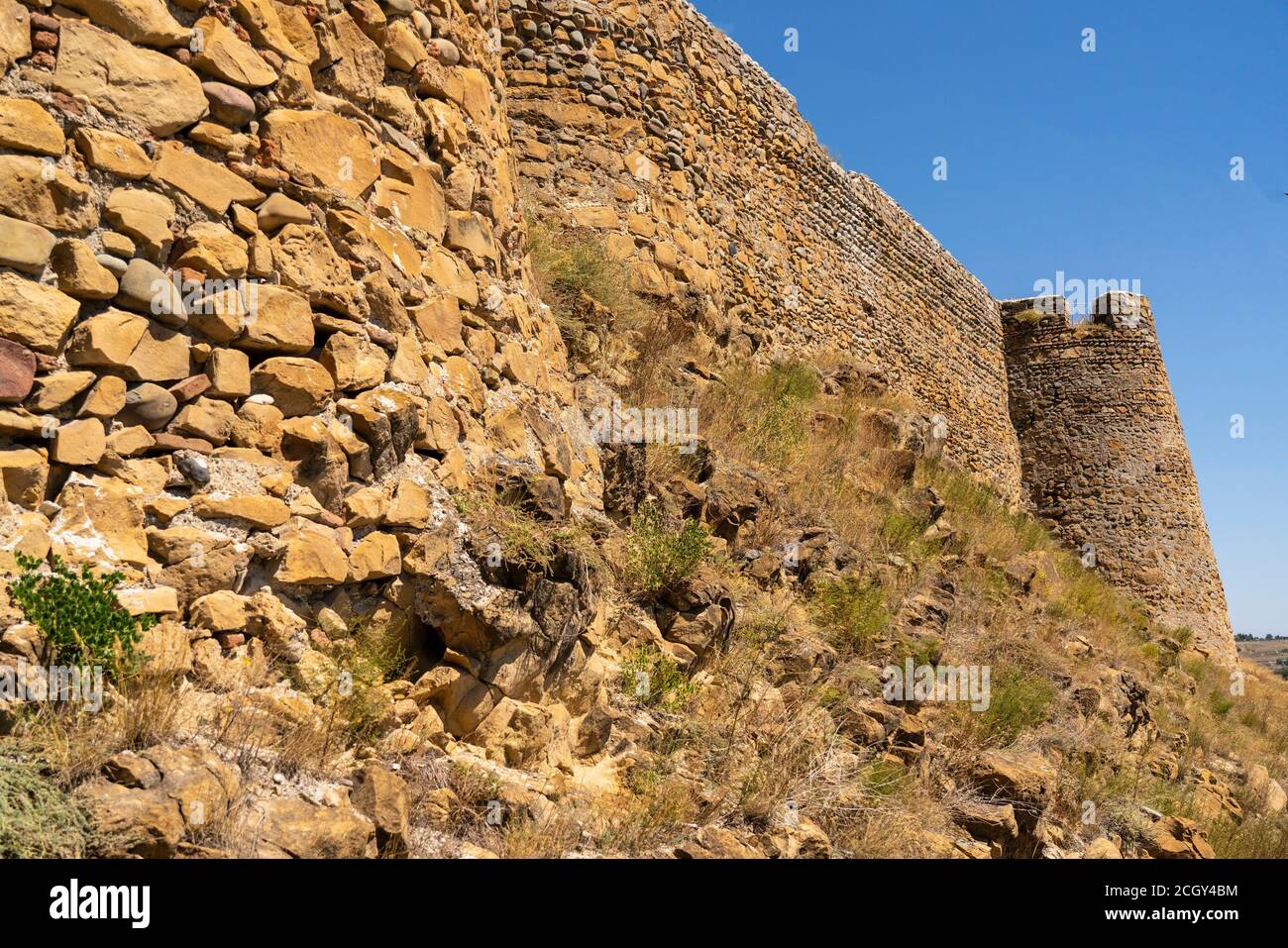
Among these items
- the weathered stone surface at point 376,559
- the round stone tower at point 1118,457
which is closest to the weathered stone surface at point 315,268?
the weathered stone surface at point 376,559

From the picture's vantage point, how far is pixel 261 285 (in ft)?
11.8

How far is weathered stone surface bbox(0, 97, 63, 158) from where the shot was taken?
2932 mm

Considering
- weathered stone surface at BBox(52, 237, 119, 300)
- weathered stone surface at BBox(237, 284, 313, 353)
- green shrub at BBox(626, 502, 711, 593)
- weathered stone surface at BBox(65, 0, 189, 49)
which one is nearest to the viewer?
weathered stone surface at BBox(52, 237, 119, 300)

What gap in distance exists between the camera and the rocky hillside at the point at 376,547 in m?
2.83

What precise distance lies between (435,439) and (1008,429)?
15548mm

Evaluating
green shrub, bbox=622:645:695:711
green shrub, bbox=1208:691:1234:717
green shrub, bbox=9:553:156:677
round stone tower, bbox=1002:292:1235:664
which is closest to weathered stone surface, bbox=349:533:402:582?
green shrub, bbox=9:553:156:677

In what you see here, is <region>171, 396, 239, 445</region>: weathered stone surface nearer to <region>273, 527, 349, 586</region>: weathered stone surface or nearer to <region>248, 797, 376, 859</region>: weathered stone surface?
<region>273, 527, 349, 586</region>: weathered stone surface

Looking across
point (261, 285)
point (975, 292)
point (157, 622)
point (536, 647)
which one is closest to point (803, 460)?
point (536, 647)

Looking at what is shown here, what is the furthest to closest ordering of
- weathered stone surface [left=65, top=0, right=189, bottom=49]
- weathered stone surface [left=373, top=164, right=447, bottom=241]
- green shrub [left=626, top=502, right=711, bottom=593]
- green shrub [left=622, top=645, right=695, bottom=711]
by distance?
1. green shrub [left=626, top=502, right=711, bottom=593]
2. green shrub [left=622, top=645, right=695, bottom=711]
3. weathered stone surface [left=373, top=164, right=447, bottom=241]
4. weathered stone surface [left=65, top=0, right=189, bottom=49]

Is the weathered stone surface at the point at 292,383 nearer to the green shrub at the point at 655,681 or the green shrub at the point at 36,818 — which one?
the green shrub at the point at 36,818

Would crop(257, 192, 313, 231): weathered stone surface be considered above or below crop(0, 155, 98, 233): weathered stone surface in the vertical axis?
above

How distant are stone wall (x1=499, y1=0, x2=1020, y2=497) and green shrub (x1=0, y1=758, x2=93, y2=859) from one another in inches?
255

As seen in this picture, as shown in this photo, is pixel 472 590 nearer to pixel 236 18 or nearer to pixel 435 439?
pixel 435 439

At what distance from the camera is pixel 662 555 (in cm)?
523
